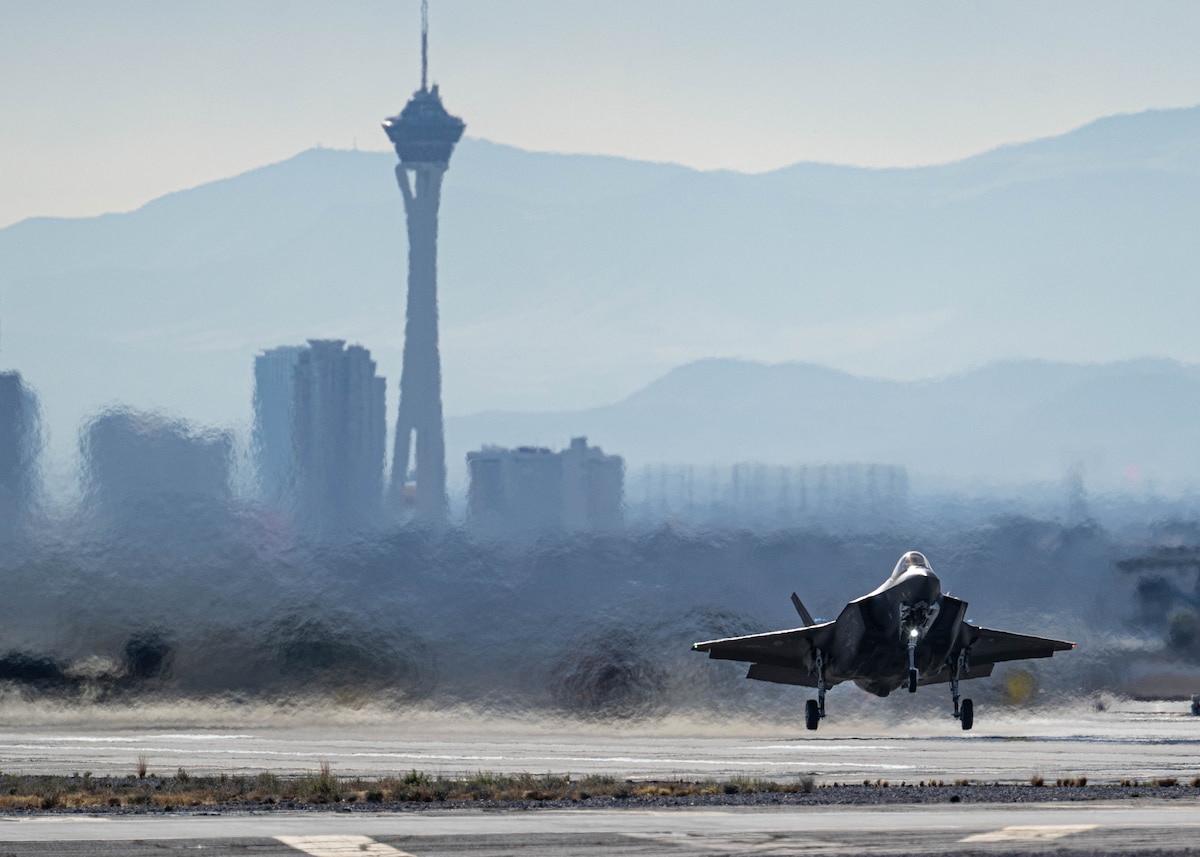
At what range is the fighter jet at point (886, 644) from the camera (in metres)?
52.4

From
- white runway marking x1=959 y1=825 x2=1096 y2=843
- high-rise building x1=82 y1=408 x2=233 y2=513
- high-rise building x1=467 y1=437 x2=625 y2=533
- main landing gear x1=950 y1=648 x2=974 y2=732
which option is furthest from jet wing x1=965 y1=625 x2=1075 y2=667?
high-rise building x1=82 y1=408 x2=233 y2=513

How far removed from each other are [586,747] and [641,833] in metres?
41.0

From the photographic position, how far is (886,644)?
5391cm

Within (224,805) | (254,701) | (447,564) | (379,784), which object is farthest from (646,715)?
(224,805)

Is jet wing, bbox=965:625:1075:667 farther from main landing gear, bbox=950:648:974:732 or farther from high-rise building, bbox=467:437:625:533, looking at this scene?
high-rise building, bbox=467:437:625:533

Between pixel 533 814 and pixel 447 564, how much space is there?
121ft

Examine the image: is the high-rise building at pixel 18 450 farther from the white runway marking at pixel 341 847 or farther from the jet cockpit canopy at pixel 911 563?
the white runway marking at pixel 341 847

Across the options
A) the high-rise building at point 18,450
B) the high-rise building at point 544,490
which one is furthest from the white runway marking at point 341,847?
the high-rise building at point 544,490

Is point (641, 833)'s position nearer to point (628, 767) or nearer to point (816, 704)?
point (816, 704)

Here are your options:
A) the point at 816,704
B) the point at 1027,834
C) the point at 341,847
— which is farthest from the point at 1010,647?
the point at 341,847

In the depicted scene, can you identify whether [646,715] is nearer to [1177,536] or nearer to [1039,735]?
[1039,735]

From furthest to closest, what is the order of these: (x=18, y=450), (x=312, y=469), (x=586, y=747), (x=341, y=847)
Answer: (x=312, y=469), (x=18, y=450), (x=586, y=747), (x=341, y=847)

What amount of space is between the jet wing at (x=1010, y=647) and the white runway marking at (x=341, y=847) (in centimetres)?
3176

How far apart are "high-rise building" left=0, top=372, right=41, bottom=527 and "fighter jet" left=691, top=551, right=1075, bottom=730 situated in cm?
3716
